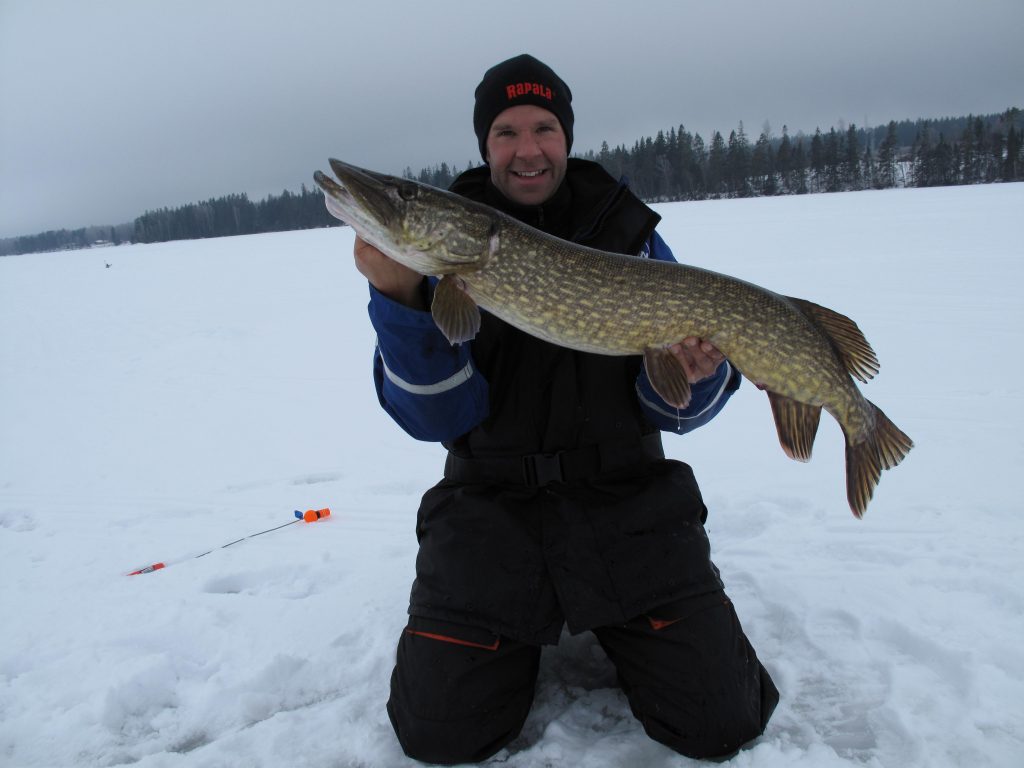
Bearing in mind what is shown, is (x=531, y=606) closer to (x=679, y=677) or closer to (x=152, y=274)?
(x=679, y=677)

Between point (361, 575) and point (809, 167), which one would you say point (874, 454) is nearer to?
point (361, 575)

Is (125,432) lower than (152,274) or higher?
lower

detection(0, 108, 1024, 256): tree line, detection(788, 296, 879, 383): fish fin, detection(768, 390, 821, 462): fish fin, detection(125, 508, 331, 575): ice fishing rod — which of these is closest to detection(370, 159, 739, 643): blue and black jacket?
detection(768, 390, 821, 462): fish fin

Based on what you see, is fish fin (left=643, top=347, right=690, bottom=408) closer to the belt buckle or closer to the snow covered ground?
the belt buckle

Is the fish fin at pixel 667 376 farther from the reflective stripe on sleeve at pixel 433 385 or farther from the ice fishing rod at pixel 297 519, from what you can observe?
the ice fishing rod at pixel 297 519

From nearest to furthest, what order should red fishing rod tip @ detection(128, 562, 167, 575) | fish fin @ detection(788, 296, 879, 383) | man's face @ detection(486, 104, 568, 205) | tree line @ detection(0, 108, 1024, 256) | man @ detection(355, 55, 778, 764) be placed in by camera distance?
1. man @ detection(355, 55, 778, 764)
2. fish fin @ detection(788, 296, 879, 383)
3. man's face @ detection(486, 104, 568, 205)
4. red fishing rod tip @ detection(128, 562, 167, 575)
5. tree line @ detection(0, 108, 1024, 256)

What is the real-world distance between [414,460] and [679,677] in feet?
7.80

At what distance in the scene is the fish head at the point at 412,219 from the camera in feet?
6.34

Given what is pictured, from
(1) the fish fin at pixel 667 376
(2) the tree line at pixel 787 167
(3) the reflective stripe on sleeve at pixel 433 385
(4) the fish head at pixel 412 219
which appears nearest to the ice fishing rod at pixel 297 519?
(3) the reflective stripe on sleeve at pixel 433 385

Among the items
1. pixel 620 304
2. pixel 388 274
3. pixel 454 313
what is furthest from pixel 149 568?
pixel 620 304

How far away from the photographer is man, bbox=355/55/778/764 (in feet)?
6.04

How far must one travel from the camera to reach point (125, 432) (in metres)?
4.71

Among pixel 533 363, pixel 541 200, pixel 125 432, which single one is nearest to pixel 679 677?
pixel 533 363

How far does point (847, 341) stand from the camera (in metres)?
2.21
